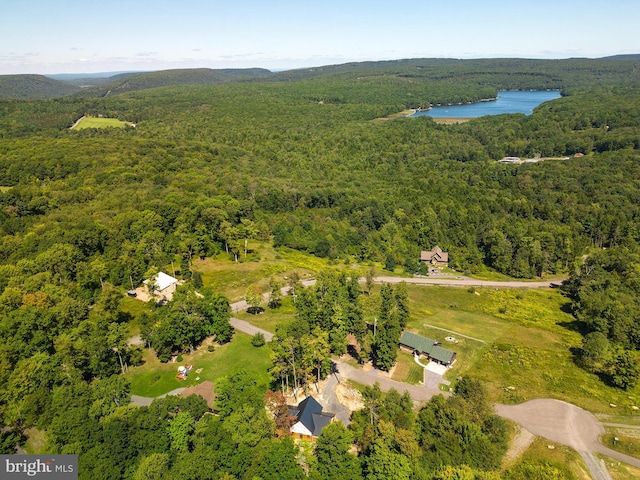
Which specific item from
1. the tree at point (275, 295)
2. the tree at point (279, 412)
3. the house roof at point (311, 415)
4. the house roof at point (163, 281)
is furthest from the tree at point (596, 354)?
the house roof at point (163, 281)

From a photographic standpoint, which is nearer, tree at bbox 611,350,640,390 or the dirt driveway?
the dirt driveway

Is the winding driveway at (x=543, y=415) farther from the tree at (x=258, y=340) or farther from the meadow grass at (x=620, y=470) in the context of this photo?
the tree at (x=258, y=340)

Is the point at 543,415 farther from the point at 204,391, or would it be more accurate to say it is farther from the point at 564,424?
the point at 204,391

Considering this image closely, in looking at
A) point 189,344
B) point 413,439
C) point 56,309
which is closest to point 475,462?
point 413,439

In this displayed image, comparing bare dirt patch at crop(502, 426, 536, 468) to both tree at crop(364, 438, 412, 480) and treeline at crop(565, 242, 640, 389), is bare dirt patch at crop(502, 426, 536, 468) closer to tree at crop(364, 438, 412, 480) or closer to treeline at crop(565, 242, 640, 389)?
tree at crop(364, 438, 412, 480)

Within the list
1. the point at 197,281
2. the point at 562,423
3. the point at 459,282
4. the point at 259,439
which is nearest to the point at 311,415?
the point at 259,439

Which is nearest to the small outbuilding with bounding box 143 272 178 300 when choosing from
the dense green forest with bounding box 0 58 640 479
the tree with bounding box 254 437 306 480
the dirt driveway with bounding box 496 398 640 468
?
the dense green forest with bounding box 0 58 640 479
